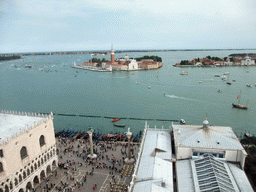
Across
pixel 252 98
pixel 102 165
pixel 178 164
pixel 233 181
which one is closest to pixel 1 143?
pixel 102 165

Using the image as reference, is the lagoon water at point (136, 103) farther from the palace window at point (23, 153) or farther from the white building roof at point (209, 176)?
the white building roof at point (209, 176)

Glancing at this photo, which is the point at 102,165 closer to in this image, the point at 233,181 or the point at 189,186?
the point at 189,186

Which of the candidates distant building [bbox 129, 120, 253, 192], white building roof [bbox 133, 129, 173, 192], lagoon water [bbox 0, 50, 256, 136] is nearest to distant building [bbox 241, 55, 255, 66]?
lagoon water [bbox 0, 50, 256, 136]

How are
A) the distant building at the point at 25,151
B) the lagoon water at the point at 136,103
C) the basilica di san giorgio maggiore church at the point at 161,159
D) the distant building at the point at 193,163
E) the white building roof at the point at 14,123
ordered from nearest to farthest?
the distant building at the point at 193,163
the basilica di san giorgio maggiore church at the point at 161,159
the distant building at the point at 25,151
the white building roof at the point at 14,123
the lagoon water at the point at 136,103

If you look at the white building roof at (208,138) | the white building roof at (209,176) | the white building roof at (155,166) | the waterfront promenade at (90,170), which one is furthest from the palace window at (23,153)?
the white building roof at (208,138)

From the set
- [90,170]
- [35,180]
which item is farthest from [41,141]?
[90,170]

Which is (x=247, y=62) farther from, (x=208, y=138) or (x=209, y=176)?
(x=209, y=176)
